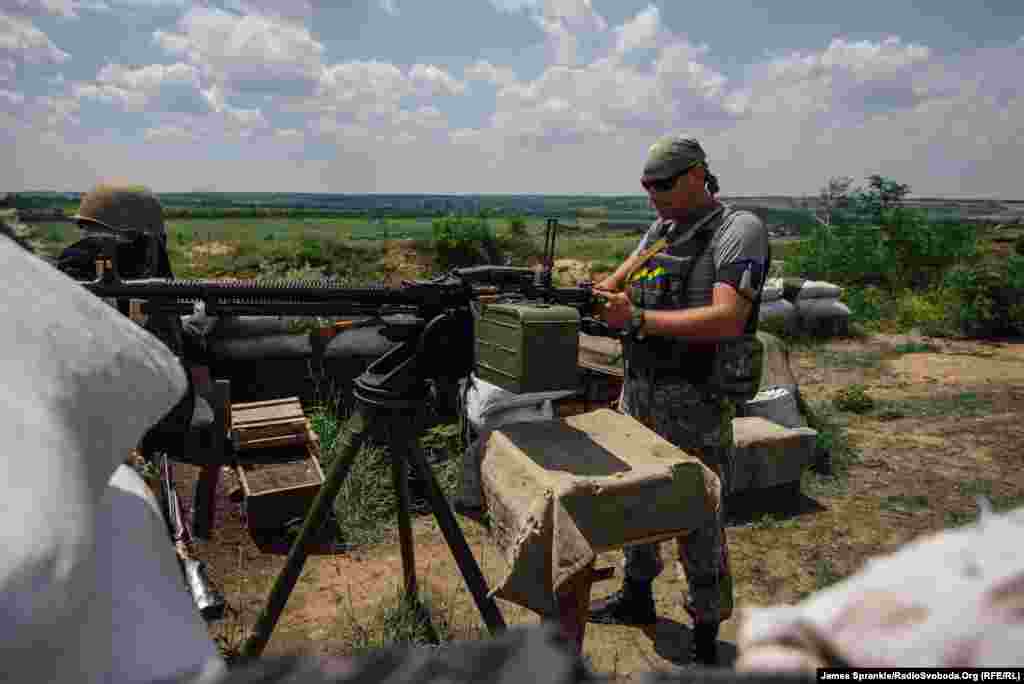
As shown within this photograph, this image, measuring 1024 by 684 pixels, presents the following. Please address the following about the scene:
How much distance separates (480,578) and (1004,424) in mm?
7275

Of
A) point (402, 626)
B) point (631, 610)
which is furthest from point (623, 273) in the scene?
point (402, 626)

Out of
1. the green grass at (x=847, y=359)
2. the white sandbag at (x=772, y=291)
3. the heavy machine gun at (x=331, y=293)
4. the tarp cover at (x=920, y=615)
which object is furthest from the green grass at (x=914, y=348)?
the tarp cover at (x=920, y=615)

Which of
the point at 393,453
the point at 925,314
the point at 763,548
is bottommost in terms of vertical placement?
the point at 763,548

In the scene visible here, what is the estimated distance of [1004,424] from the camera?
7.43m

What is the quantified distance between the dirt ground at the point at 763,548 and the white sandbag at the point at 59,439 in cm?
126

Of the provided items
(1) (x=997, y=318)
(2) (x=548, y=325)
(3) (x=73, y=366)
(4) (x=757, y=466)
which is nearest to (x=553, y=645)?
(3) (x=73, y=366)

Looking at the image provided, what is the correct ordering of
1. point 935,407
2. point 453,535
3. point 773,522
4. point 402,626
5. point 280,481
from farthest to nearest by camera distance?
point 935,407
point 773,522
point 280,481
point 402,626
point 453,535

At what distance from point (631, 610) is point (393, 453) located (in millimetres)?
1830

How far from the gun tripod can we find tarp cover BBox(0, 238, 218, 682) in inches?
52.5

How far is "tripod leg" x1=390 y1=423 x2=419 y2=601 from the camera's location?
270cm

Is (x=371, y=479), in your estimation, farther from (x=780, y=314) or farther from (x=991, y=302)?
(x=991, y=302)

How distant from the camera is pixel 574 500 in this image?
2.54m

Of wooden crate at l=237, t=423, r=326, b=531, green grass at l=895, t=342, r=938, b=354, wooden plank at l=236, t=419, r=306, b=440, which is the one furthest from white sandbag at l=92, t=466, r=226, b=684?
green grass at l=895, t=342, r=938, b=354

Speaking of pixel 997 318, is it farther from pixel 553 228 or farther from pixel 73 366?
pixel 73 366
